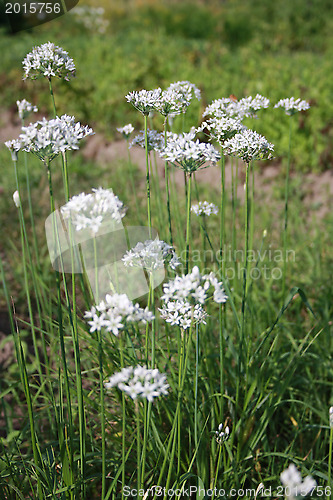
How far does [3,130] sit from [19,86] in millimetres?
879

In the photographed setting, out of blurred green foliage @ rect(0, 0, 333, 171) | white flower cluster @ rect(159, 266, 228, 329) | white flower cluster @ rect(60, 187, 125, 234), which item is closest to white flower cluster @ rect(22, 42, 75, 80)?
white flower cluster @ rect(60, 187, 125, 234)

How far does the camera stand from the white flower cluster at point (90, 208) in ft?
3.43

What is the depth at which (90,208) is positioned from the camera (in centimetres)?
109

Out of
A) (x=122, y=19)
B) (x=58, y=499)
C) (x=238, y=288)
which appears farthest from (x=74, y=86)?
(x=122, y=19)

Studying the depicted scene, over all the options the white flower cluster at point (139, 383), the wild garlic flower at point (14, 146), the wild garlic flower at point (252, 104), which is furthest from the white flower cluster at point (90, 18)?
the white flower cluster at point (139, 383)

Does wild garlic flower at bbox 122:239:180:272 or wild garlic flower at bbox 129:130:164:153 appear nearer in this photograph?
wild garlic flower at bbox 122:239:180:272

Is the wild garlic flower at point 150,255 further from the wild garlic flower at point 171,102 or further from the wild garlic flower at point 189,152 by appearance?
the wild garlic flower at point 171,102

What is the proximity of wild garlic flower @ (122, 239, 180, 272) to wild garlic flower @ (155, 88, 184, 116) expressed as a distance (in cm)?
47

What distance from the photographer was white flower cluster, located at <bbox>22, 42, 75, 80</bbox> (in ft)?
4.75

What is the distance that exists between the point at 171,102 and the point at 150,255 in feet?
1.87

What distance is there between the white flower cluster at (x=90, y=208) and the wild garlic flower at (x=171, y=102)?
20.2 inches

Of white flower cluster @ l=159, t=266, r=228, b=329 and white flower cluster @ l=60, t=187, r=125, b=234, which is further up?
white flower cluster @ l=60, t=187, r=125, b=234

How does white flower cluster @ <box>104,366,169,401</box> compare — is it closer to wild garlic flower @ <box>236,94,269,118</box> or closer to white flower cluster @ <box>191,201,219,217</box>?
white flower cluster @ <box>191,201,219,217</box>

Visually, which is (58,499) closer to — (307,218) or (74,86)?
(307,218)
